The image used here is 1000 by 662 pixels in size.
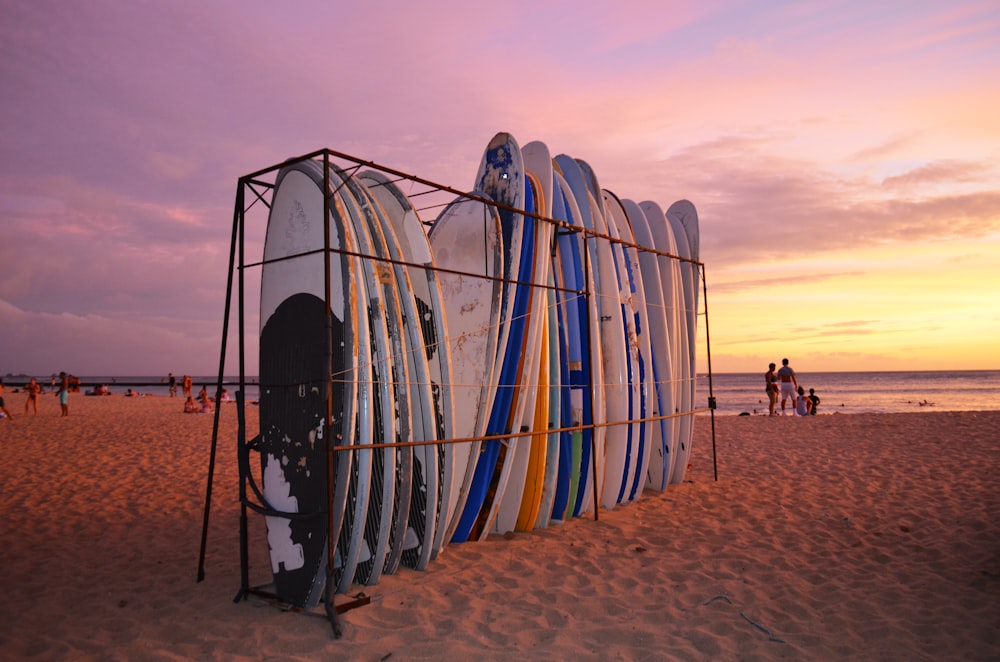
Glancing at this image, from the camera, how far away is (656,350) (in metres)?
6.82

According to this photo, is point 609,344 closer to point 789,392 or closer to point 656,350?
point 656,350

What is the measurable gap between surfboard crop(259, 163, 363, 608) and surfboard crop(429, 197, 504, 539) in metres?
1.00

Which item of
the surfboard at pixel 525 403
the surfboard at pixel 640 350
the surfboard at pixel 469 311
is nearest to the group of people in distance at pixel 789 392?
the surfboard at pixel 640 350

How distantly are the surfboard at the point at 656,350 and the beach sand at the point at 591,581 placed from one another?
0.39 m

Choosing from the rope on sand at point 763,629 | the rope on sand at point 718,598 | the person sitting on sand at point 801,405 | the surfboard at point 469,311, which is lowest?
the rope on sand at point 763,629

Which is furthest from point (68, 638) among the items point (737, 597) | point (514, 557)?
point (737, 597)

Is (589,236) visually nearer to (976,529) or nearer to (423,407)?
(423,407)

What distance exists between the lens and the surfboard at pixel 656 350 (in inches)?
267

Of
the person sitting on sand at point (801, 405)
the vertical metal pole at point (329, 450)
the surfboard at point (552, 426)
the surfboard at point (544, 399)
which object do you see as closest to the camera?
the vertical metal pole at point (329, 450)

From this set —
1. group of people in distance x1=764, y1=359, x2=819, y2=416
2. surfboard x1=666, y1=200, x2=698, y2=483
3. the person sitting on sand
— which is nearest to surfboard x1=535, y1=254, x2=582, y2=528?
surfboard x1=666, y1=200, x2=698, y2=483

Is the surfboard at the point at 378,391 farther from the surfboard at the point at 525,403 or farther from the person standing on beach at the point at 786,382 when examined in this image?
the person standing on beach at the point at 786,382

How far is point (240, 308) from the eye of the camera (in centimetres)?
427

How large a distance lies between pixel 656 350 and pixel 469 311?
2559 mm

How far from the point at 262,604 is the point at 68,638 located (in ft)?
3.02
